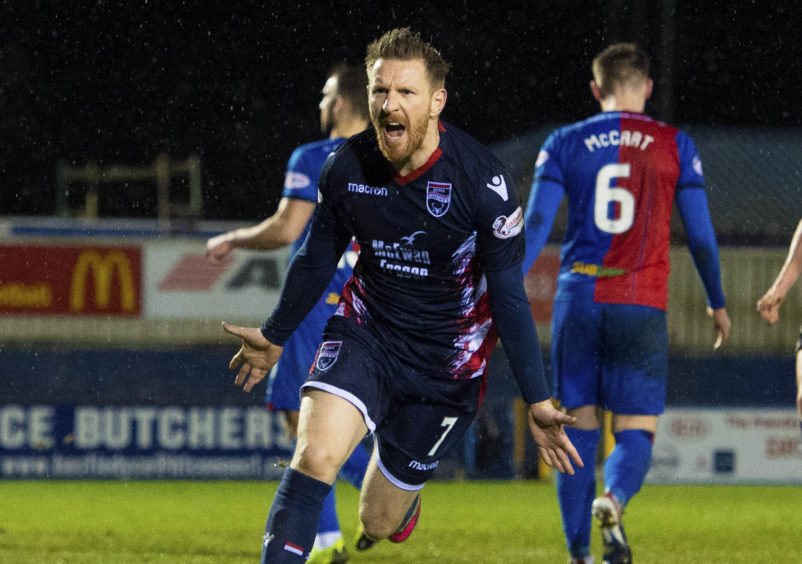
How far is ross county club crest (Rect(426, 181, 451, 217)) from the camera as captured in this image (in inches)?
173

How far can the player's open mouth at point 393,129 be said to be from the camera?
14.1ft

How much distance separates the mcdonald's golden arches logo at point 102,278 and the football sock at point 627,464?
12321 mm

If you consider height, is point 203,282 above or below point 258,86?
below

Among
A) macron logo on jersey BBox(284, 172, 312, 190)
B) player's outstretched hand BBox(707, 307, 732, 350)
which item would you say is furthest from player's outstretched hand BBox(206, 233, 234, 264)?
player's outstretched hand BBox(707, 307, 732, 350)

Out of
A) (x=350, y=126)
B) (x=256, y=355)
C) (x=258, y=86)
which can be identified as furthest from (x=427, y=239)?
(x=258, y=86)

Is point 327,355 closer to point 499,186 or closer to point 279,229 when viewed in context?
point 499,186

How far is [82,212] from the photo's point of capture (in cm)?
3606

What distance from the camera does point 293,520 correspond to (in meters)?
4.07

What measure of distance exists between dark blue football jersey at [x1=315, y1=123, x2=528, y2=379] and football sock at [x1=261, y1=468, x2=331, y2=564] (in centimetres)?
68

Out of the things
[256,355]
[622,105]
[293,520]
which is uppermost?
[622,105]

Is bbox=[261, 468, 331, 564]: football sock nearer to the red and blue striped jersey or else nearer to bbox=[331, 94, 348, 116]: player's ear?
the red and blue striped jersey

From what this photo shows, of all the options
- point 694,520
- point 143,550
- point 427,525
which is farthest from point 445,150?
point 694,520

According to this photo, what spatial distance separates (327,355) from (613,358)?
1.80m

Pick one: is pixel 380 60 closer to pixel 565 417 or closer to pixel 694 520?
pixel 565 417
